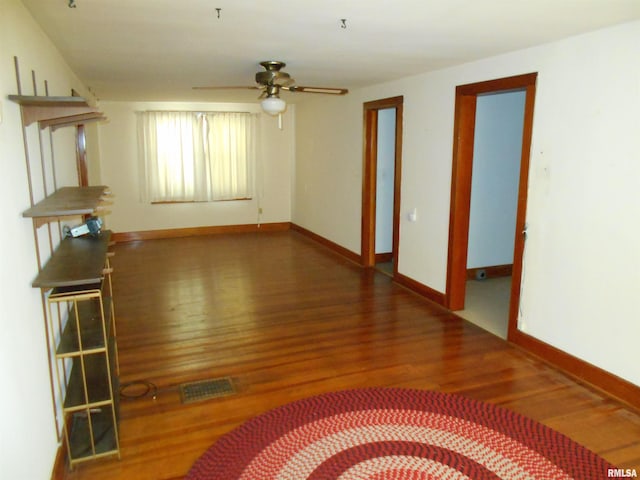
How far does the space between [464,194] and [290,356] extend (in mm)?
2202

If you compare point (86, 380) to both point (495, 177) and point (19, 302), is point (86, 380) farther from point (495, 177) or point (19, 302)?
point (495, 177)

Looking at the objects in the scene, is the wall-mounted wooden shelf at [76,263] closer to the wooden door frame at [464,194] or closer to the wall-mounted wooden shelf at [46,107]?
the wall-mounted wooden shelf at [46,107]

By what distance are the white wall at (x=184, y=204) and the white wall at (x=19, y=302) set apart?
5408mm

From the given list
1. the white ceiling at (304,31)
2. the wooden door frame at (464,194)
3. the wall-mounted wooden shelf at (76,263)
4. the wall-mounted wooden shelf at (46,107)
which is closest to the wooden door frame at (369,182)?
the wooden door frame at (464,194)

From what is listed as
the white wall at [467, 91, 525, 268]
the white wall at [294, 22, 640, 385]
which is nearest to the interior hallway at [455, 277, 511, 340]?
the white wall at [467, 91, 525, 268]

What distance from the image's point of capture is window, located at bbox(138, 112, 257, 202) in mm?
7840

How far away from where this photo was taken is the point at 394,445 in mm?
2541

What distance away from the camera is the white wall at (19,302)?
1.71 metres

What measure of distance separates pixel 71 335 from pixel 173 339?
4.53 feet

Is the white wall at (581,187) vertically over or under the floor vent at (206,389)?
over

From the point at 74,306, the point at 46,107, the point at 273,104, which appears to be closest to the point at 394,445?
the point at 74,306

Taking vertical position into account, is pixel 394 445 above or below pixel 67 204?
below

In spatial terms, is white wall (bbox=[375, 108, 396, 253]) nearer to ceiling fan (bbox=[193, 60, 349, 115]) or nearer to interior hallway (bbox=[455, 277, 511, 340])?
interior hallway (bbox=[455, 277, 511, 340])

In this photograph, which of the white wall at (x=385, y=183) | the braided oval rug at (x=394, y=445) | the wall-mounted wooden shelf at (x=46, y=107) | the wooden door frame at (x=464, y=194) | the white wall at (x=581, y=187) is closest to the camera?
the wall-mounted wooden shelf at (x=46, y=107)
